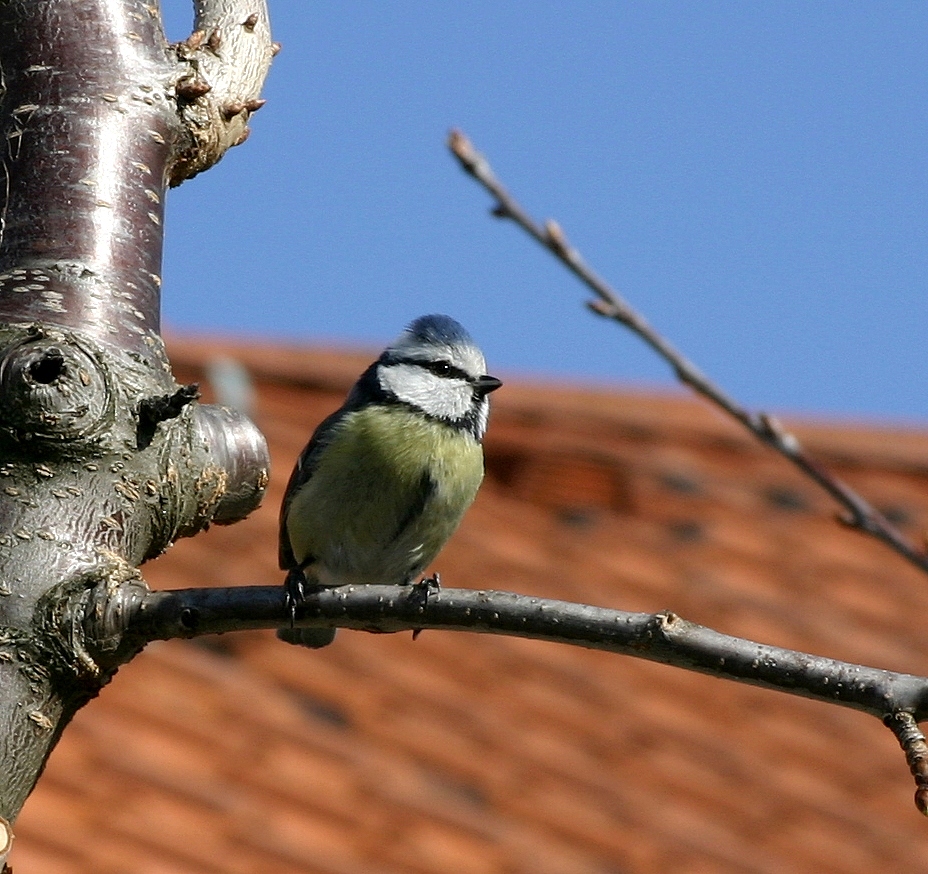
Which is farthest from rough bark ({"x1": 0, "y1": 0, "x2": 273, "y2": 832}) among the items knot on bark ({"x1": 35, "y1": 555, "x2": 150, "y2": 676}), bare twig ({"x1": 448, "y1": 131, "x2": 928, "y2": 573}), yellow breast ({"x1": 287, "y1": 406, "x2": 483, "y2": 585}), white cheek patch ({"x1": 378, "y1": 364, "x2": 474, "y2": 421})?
white cheek patch ({"x1": 378, "y1": 364, "x2": 474, "y2": 421})

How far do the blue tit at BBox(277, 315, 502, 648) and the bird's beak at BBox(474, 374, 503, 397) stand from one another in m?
0.05

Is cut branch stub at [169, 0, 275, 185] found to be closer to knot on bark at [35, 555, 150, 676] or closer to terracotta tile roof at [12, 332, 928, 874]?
Result: knot on bark at [35, 555, 150, 676]

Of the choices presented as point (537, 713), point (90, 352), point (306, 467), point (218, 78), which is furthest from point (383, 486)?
point (537, 713)

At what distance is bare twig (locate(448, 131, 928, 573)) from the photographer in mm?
1802

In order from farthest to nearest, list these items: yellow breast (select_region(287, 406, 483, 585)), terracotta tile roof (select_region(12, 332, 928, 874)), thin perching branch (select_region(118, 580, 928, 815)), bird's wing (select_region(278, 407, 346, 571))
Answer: terracotta tile roof (select_region(12, 332, 928, 874)) → bird's wing (select_region(278, 407, 346, 571)) → yellow breast (select_region(287, 406, 483, 585)) → thin perching branch (select_region(118, 580, 928, 815))

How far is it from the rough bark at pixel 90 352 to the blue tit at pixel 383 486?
41.3 inches

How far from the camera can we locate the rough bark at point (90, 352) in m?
1.87

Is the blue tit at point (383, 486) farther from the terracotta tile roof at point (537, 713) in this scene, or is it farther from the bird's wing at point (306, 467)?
the terracotta tile roof at point (537, 713)

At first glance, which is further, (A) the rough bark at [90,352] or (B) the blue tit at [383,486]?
(B) the blue tit at [383,486]

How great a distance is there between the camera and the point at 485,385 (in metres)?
3.72

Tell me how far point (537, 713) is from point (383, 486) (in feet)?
6.88

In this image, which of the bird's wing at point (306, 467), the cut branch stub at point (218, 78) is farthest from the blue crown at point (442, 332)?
the cut branch stub at point (218, 78)

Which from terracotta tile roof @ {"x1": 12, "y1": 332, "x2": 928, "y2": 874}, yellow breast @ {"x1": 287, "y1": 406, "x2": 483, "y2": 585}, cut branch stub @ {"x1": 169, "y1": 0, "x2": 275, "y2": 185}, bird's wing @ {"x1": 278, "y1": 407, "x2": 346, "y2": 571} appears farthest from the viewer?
terracotta tile roof @ {"x1": 12, "y1": 332, "x2": 928, "y2": 874}

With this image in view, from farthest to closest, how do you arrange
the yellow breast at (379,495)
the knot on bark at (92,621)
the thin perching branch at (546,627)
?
1. the yellow breast at (379,495)
2. the knot on bark at (92,621)
3. the thin perching branch at (546,627)
